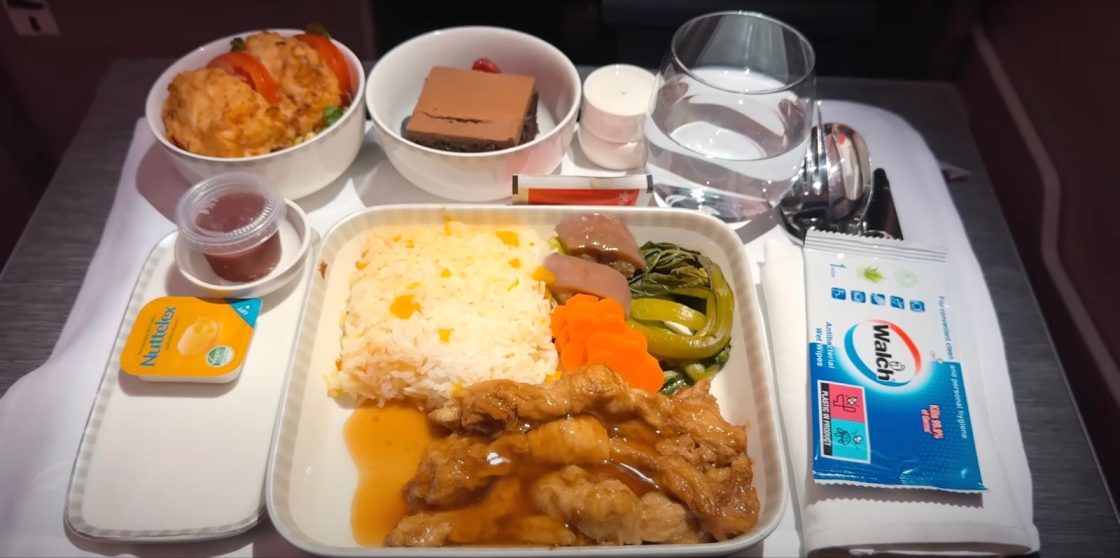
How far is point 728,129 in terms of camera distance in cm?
210

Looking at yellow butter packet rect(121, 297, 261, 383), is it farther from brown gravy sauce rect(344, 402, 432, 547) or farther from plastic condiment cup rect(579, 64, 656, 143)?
plastic condiment cup rect(579, 64, 656, 143)

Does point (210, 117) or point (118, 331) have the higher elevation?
point (210, 117)

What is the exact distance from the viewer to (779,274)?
1885mm

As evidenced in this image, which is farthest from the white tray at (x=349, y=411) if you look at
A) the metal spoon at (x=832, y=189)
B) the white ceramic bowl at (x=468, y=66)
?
the metal spoon at (x=832, y=189)

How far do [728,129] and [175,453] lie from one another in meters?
1.73

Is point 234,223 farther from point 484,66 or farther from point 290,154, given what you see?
point 484,66

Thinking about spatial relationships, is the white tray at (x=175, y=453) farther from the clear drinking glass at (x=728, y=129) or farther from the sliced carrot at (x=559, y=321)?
the clear drinking glass at (x=728, y=129)

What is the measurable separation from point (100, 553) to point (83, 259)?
1006 mm

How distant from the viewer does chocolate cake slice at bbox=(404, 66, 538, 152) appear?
197 cm

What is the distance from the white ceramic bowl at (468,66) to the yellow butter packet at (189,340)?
1.98 feet

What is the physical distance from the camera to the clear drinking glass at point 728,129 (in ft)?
6.62

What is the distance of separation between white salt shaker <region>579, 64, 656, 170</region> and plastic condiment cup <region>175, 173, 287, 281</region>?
946 mm

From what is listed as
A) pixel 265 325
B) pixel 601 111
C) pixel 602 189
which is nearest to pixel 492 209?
pixel 602 189

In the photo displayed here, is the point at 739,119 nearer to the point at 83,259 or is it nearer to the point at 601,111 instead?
the point at 601,111
